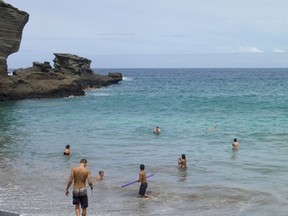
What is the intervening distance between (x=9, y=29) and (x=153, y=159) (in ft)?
114

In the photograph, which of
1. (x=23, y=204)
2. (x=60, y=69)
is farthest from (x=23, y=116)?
(x=60, y=69)

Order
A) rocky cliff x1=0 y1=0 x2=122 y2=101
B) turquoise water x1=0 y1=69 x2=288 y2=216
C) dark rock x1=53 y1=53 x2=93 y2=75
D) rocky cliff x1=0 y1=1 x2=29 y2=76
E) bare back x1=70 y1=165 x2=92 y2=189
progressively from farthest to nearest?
dark rock x1=53 y1=53 x2=93 y2=75, rocky cliff x1=0 y1=0 x2=122 y2=101, rocky cliff x1=0 y1=1 x2=29 y2=76, turquoise water x1=0 y1=69 x2=288 y2=216, bare back x1=70 y1=165 x2=92 y2=189

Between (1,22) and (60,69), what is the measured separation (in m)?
28.6

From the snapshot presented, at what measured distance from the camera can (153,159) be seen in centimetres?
2350

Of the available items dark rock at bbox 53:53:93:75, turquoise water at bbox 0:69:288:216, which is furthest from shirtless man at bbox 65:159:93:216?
dark rock at bbox 53:53:93:75

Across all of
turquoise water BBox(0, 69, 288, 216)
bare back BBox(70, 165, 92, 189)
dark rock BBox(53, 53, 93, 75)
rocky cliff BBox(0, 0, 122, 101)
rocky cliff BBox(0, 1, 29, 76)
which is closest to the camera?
bare back BBox(70, 165, 92, 189)

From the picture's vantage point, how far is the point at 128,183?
730 inches

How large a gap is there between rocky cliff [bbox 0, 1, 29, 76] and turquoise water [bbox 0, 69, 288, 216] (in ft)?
33.8

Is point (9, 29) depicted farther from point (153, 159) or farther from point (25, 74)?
point (153, 159)

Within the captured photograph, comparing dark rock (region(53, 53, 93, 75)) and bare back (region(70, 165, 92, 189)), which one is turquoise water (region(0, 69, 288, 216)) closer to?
bare back (region(70, 165, 92, 189))

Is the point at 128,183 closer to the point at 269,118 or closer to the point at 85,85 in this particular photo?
the point at 269,118

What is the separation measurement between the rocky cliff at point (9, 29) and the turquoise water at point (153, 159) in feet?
33.8

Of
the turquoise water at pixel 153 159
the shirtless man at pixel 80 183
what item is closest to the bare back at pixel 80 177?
the shirtless man at pixel 80 183

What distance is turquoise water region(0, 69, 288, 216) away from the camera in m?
15.6
